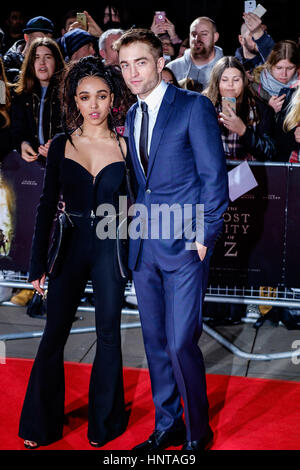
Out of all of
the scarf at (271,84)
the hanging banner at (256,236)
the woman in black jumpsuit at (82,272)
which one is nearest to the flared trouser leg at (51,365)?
the woman in black jumpsuit at (82,272)

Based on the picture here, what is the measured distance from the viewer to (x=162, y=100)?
311 centimetres

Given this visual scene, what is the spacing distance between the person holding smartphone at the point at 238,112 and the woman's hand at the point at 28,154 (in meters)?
1.53

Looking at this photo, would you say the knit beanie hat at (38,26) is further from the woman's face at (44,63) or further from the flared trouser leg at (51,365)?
the flared trouser leg at (51,365)

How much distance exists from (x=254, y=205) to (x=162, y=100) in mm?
2047

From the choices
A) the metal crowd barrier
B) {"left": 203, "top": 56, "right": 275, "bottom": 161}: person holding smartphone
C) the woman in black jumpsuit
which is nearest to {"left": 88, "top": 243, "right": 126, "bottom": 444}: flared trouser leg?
the woman in black jumpsuit

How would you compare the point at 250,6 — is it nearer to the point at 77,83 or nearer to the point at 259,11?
the point at 259,11

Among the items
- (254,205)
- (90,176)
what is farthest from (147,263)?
(254,205)

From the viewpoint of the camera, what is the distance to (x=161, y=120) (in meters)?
3.09

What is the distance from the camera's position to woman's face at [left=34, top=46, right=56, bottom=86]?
212 inches

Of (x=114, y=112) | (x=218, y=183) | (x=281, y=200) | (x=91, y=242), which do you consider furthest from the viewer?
(x=281, y=200)

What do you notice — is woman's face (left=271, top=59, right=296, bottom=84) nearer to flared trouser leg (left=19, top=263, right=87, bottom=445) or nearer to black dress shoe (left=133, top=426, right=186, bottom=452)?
flared trouser leg (left=19, top=263, right=87, bottom=445)

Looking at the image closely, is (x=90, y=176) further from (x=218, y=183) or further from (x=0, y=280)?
(x=0, y=280)

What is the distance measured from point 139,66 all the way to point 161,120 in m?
0.29

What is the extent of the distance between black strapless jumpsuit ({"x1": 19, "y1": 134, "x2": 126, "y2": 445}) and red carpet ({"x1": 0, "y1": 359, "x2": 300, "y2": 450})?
0.14 meters
